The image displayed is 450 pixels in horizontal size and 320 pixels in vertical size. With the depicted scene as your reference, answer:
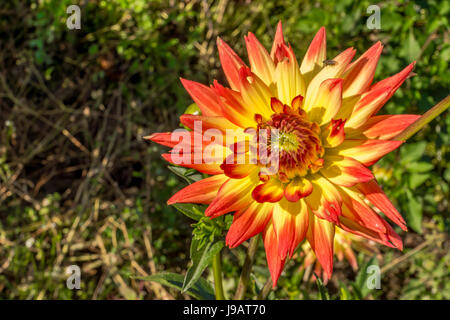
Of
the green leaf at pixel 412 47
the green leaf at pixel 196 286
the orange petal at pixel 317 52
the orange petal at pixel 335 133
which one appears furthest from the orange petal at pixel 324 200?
the green leaf at pixel 412 47

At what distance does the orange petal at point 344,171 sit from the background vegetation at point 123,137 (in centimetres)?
115

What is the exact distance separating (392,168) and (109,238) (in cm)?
180

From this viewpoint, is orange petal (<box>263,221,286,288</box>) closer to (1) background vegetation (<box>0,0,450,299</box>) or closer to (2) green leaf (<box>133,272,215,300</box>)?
(2) green leaf (<box>133,272,215,300</box>)

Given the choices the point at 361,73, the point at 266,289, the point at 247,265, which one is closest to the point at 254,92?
the point at 361,73

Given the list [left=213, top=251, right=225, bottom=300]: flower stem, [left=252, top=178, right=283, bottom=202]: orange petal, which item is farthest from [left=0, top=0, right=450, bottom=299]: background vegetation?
[left=252, top=178, right=283, bottom=202]: orange petal

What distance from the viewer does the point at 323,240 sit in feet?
3.74

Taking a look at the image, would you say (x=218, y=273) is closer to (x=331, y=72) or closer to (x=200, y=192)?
(x=200, y=192)

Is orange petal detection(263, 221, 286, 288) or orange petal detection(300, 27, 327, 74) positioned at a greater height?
orange petal detection(300, 27, 327, 74)

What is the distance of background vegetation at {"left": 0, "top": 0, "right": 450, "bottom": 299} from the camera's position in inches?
100

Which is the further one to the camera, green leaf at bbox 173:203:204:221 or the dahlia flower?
the dahlia flower

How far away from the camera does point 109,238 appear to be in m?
2.85

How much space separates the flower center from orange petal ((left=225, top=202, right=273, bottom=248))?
108 mm
